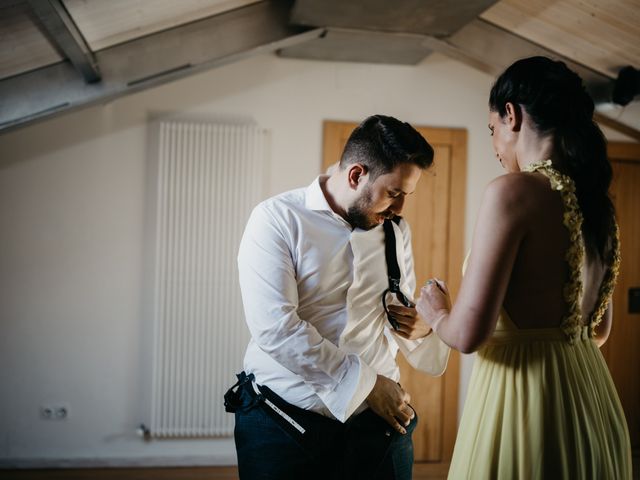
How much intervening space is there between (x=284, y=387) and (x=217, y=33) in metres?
2.30

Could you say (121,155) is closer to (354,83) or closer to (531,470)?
(354,83)

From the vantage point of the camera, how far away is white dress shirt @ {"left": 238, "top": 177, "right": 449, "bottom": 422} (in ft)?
5.22

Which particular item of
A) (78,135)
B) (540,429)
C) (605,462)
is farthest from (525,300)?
(78,135)

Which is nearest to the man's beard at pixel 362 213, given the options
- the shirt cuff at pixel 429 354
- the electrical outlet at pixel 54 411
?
the shirt cuff at pixel 429 354

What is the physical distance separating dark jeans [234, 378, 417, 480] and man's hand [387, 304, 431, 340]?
0.27 meters

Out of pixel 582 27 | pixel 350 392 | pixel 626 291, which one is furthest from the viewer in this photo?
pixel 626 291

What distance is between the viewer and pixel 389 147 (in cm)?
173

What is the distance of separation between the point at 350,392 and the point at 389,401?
5.7 inches

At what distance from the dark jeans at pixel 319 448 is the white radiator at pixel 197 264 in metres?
2.20

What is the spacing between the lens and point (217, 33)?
10.9 feet

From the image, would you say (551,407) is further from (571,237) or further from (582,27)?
(582,27)

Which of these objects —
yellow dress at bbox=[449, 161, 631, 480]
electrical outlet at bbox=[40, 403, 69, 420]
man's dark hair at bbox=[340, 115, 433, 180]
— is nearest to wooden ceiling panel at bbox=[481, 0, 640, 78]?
man's dark hair at bbox=[340, 115, 433, 180]

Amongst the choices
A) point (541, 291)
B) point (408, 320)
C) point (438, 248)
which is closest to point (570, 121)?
point (541, 291)

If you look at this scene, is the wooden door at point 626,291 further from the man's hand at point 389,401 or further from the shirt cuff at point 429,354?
the man's hand at point 389,401
